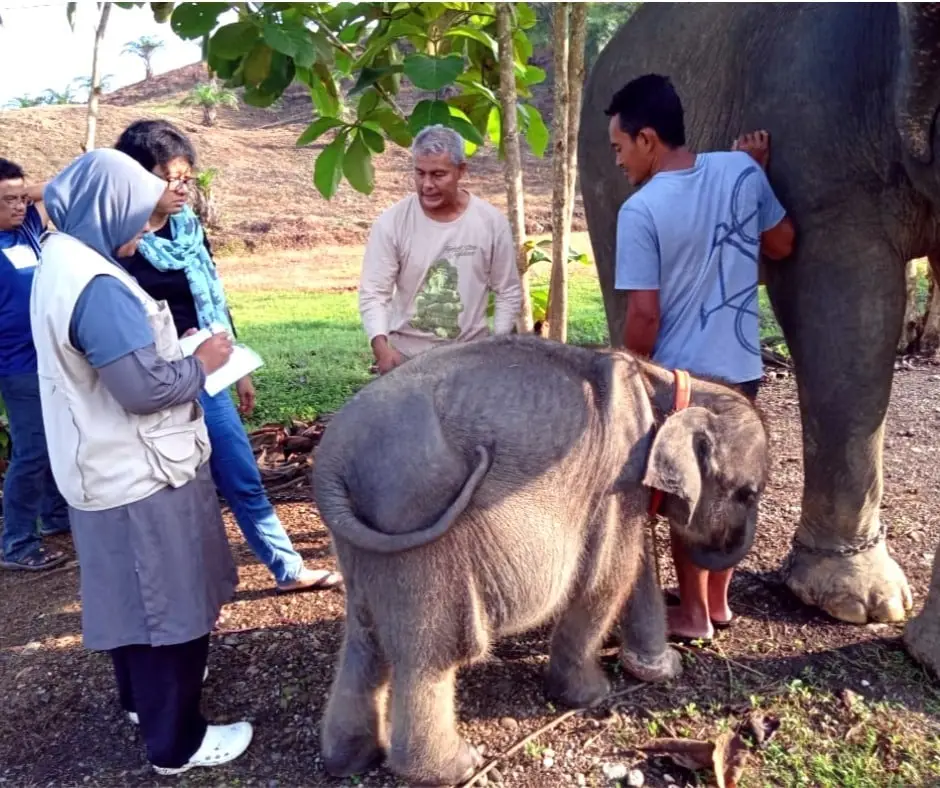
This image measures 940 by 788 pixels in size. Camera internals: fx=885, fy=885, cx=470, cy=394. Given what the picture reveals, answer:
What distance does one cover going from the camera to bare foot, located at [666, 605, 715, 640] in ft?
10.3

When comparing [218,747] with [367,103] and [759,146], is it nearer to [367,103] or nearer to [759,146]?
[759,146]

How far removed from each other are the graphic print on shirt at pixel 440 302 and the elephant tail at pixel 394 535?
135 cm

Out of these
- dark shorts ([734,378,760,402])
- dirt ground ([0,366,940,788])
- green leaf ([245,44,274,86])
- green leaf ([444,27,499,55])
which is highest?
green leaf ([444,27,499,55])

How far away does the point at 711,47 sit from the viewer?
350 cm

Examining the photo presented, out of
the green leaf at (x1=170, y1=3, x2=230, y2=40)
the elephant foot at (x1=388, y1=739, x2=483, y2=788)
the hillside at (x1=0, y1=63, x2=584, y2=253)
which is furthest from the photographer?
the hillside at (x1=0, y1=63, x2=584, y2=253)

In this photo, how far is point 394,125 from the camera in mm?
4422

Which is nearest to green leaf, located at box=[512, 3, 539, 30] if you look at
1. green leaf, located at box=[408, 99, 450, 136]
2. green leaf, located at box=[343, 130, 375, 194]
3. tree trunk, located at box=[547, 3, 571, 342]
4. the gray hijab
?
tree trunk, located at box=[547, 3, 571, 342]

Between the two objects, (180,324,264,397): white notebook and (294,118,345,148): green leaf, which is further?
(294,118,345,148): green leaf

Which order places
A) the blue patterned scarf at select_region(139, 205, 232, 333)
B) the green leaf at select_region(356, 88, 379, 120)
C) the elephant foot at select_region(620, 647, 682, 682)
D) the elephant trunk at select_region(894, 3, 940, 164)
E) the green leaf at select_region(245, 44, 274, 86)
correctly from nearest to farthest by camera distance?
the elephant trunk at select_region(894, 3, 940, 164) → the elephant foot at select_region(620, 647, 682, 682) → the blue patterned scarf at select_region(139, 205, 232, 333) → the green leaf at select_region(245, 44, 274, 86) → the green leaf at select_region(356, 88, 379, 120)

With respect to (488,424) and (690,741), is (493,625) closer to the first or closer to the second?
(488,424)

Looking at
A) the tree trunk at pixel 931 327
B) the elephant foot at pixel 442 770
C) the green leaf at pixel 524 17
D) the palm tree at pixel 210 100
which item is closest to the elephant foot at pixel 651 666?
the elephant foot at pixel 442 770

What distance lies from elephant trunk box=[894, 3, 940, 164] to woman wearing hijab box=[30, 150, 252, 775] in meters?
2.05

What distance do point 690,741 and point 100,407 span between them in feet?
6.29

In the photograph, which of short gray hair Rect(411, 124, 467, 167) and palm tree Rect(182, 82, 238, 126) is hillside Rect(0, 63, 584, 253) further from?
short gray hair Rect(411, 124, 467, 167)
